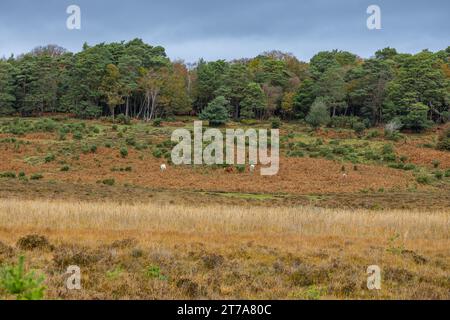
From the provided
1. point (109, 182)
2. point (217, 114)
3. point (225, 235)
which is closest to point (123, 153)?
point (109, 182)

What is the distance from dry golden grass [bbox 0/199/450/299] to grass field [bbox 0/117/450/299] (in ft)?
0.12

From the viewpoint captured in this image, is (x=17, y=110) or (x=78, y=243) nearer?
(x=78, y=243)

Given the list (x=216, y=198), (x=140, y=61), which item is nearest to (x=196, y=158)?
(x=216, y=198)

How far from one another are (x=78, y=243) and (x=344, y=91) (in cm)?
6557

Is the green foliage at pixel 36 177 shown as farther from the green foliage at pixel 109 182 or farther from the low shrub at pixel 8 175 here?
the green foliage at pixel 109 182

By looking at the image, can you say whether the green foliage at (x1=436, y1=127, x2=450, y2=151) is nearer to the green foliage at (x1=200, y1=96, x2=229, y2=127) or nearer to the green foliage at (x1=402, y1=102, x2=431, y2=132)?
the green foliage at (x1=402, y1=102, x2=431, y2=132)

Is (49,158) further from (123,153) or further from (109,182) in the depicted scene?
(109,182)

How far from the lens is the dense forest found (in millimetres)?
68812

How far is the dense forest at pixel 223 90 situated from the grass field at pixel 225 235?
33.4m

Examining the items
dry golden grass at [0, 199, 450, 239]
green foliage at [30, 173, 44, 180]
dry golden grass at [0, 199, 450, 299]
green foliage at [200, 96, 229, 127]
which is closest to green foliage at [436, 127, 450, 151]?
green foliage at [200, 96, 229, 127]

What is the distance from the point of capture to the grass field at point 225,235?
8.95 metres

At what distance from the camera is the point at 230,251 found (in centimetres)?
1181

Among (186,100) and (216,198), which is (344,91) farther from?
(216,198)
